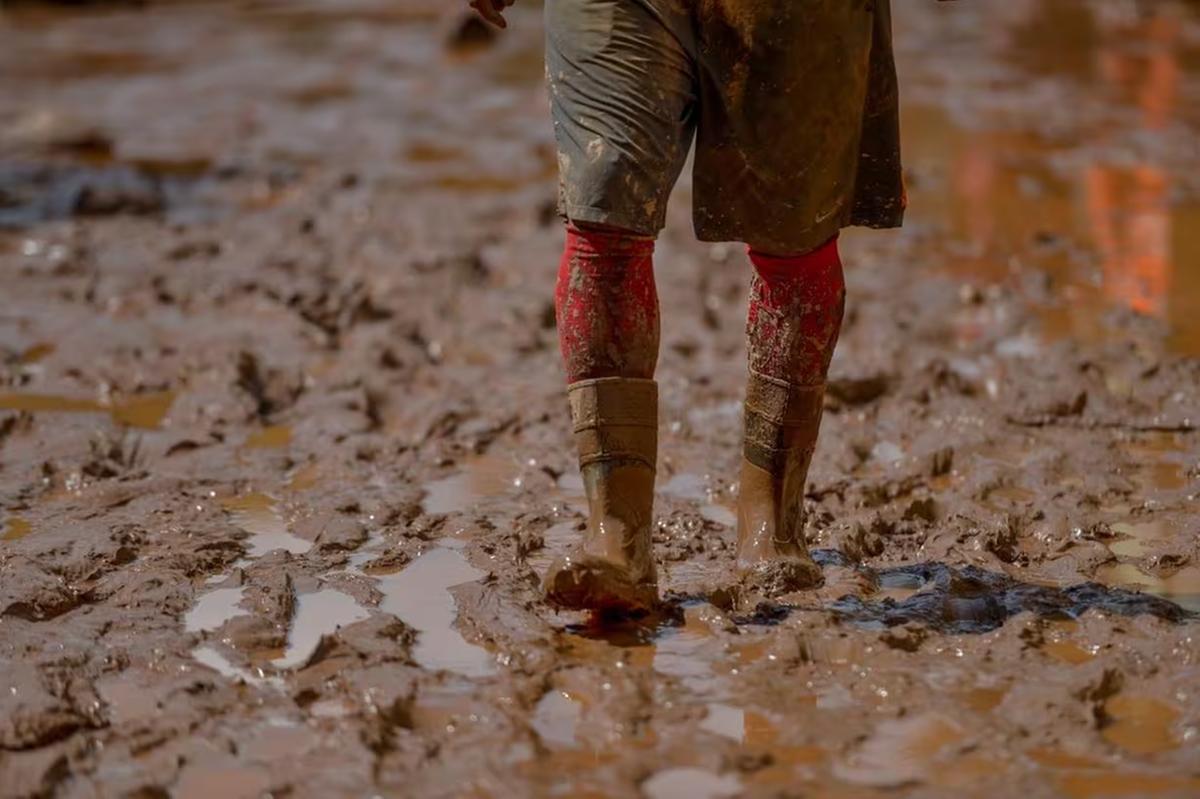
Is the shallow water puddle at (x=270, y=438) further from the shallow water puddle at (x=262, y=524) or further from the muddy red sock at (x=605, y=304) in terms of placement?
the muddy red sock at (x=605, y=304)

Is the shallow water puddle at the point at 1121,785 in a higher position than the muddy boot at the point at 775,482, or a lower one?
lower

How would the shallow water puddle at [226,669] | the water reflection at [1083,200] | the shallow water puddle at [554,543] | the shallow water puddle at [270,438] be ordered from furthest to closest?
the water reflection at [1083,200] < the shallow water puddle at [270,438] < the shallow water puddle at [554,543] < the shallow water puddle at [226,669]

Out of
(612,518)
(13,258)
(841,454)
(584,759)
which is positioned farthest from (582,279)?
(13,258)

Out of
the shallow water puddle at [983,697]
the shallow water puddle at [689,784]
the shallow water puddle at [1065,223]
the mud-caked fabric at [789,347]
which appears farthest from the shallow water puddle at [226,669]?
the shallow water puddle at [1065,223]

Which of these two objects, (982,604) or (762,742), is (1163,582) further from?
(762,742)

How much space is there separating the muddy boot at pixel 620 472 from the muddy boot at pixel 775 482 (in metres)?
0.28

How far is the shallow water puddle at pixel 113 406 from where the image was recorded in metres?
4.53

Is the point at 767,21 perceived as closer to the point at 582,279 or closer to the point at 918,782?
the point at 582,279

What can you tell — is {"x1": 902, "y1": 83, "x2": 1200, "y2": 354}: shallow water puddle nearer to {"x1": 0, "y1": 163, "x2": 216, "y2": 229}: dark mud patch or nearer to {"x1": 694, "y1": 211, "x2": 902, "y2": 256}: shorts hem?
{"x1": 694, "y1": 211, "x2": 902, "y2": 256}: shorts hem

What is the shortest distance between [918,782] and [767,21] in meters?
1.29

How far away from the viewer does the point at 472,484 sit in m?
4.01

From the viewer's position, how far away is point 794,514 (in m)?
3.24

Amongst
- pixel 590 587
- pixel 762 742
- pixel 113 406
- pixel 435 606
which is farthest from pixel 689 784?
pixel 113 406

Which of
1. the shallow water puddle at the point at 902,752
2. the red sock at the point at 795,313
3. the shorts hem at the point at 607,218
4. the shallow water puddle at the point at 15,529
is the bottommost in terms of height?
the shallow water puddle at the point at 15,529
